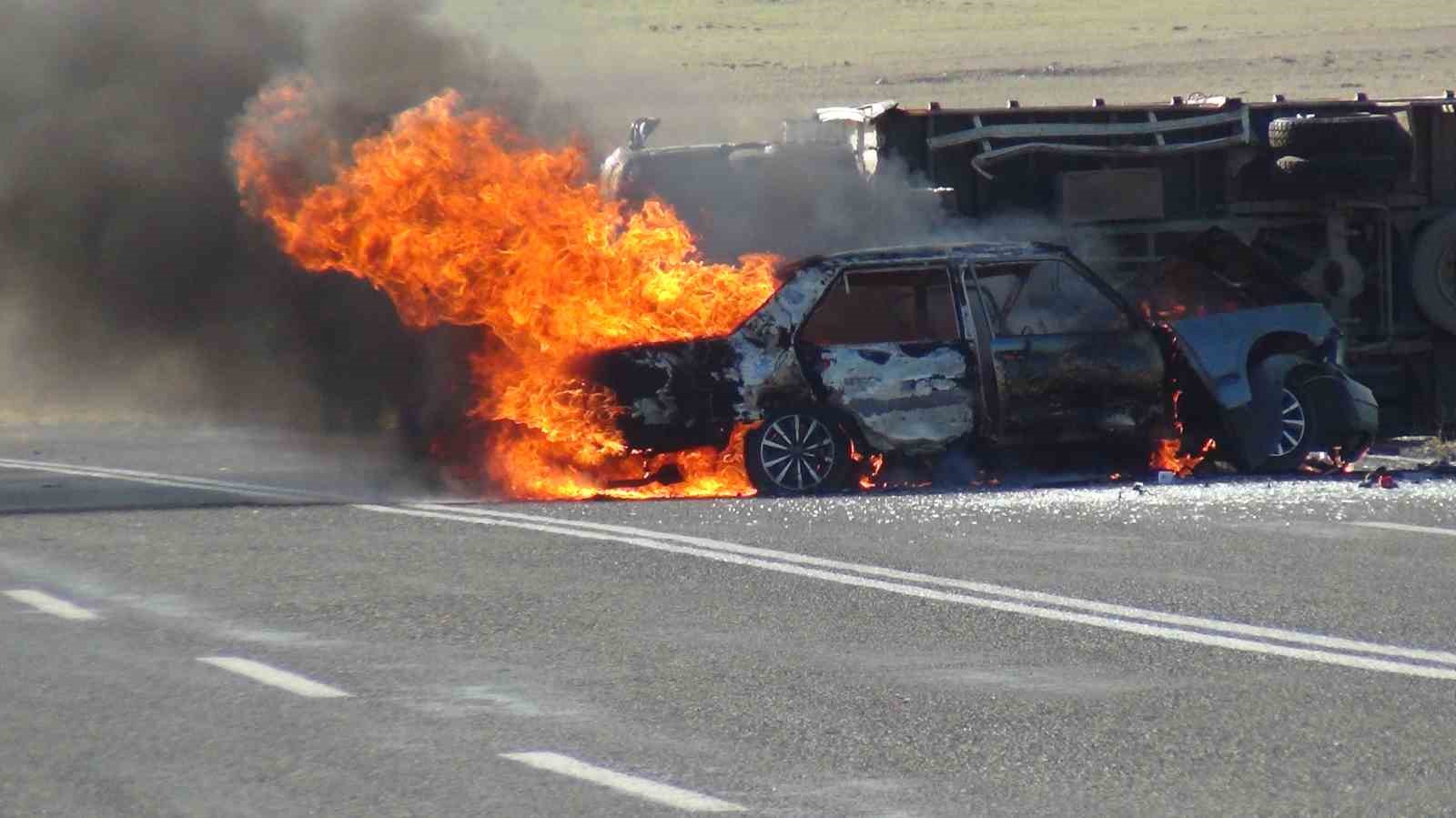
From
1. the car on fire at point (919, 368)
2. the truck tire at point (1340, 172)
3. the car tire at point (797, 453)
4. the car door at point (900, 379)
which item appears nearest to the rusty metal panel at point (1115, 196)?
the truck tire at point (1340, 172)

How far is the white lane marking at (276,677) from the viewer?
7.80 m

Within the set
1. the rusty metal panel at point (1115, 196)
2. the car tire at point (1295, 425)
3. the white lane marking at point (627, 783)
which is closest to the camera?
the white lane marking at point (627, 783)

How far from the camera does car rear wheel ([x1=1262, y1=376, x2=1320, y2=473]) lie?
48.4 ft

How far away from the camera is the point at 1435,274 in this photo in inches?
714

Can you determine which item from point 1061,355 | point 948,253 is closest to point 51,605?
point 948,253

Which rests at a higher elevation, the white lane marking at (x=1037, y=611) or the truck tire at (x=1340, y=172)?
the truck tire at (x=1340, y=172)

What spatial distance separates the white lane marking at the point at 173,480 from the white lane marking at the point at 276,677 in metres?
5.52

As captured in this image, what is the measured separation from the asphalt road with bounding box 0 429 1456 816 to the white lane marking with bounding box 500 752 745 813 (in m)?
0.02

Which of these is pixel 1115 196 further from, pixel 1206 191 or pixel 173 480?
pixel 173 480

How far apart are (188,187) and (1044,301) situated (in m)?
8.12

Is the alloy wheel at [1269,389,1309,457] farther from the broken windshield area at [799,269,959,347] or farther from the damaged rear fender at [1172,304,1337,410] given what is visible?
the broken windshield area at [799,269,959,347]

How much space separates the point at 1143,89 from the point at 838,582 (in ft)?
179

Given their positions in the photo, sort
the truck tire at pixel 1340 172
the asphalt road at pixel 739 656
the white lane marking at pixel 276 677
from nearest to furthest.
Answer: the asphalt road at pixel 739 656
the white lane marking at pixel 276 677
the truck tire at pixel 1340 172

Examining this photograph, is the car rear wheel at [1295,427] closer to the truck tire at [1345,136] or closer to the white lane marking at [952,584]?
the white lane marking at [952,584]
